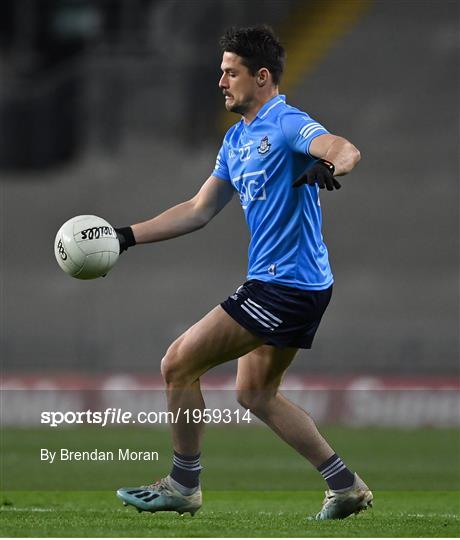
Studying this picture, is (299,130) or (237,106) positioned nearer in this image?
(299,130)

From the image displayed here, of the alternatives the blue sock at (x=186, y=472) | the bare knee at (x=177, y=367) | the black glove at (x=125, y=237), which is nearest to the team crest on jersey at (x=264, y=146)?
the black glove at (x=125, y=237)

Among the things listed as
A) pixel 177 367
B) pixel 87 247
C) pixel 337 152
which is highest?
pixel 337 152

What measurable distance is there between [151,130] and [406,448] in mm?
8845

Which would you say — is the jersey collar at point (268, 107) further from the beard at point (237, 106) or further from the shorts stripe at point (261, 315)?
the shorts stripe at point (261, 315)

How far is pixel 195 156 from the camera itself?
66.4ft

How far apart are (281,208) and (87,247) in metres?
0.98

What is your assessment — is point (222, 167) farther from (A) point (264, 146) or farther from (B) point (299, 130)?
(B) point (299, 130)

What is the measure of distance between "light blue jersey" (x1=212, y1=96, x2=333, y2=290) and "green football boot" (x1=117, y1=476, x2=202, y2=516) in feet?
3.56

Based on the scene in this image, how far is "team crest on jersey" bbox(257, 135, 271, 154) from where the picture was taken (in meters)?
5.80

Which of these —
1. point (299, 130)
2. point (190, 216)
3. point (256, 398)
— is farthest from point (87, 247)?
point (299, 130)

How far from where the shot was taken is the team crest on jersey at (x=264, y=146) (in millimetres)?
5797

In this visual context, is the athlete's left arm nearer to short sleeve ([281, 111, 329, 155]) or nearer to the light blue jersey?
short sleeve ([281, 111, 329, 155])

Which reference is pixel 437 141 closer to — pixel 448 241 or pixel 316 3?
pixel 448 241

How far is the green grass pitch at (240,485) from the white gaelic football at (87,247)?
1.19m
